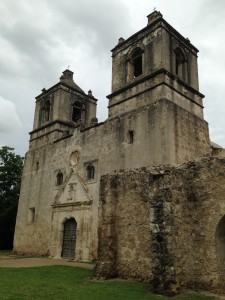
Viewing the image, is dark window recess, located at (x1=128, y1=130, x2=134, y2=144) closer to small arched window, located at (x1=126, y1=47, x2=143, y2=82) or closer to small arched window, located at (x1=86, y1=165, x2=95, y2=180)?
small arched window, located at (x1=86, y1=165, x2=95, y2=180)

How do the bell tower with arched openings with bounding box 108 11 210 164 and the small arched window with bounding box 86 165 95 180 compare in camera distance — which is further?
the small arched window with bounding box 86 165 95 180

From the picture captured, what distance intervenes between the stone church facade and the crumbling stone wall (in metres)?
0.02

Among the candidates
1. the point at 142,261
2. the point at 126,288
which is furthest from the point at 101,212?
the point at 126,288

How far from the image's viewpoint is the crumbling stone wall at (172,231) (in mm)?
6980

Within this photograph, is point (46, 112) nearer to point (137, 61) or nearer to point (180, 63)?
point (137, 61)

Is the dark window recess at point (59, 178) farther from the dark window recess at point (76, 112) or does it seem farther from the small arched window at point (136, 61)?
the small arched window at point (136, 61)

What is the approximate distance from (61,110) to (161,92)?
8.75 m

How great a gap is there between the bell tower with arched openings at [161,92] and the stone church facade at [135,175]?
2.2 inches

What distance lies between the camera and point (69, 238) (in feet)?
53.0

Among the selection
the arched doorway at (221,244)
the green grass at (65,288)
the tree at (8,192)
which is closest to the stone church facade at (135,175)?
the arched doorway at (221,244)

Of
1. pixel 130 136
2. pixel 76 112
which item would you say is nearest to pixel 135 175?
pixel 130 136

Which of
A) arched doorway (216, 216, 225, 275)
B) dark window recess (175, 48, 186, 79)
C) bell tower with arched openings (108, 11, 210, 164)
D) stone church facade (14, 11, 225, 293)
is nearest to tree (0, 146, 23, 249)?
stone church facade (14, 11, 225, 293)

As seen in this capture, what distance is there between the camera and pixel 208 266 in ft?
23.3

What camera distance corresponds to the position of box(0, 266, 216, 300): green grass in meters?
6.32
